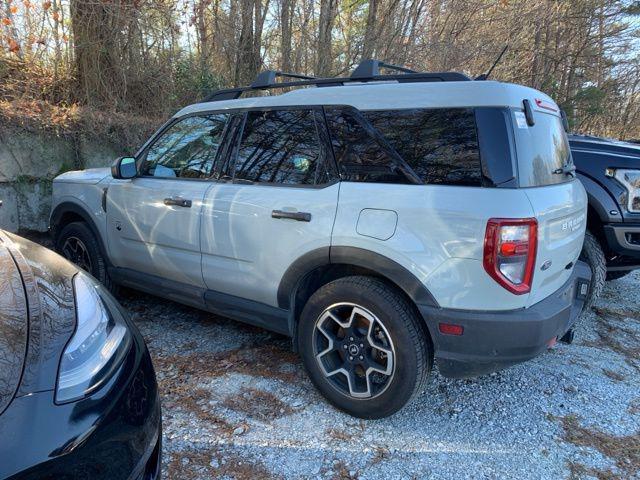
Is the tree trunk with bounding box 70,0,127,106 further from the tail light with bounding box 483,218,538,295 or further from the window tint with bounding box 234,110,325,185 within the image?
the tail light with bounding box 483,218,538,295

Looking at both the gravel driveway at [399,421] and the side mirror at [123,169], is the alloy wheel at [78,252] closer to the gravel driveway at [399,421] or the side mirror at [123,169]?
the side mirror at [123,169]

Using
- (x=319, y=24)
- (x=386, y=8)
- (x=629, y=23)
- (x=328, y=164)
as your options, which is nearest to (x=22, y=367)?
(x=328, y=164)

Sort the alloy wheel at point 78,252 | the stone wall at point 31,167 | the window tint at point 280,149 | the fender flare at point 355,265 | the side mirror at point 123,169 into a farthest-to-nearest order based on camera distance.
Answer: the stone wall at point 31,167, the alloy wheel at point 78,252, the side mirror at point 123,169, the window tint at point 280,149, the fender flare at point 355,265

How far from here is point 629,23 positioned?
1524cm

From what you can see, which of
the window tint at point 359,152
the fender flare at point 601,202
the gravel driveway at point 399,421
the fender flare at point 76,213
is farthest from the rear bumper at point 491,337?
the fender flare at point 76,213

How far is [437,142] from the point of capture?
2449 millimetres

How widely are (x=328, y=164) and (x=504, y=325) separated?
1313 mm

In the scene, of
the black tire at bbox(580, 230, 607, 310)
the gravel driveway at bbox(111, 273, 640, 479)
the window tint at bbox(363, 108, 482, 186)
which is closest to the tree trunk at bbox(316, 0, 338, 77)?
the black tire at bbox(580, 230, 607, 310)

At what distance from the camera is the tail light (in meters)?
2.21

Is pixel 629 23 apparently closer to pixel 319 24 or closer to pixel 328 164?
pixel 319 24

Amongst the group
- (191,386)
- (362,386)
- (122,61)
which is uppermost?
(122,61)

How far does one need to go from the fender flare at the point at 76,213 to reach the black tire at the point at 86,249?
5 cm

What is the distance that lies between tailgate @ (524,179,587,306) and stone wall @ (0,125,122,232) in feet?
19.6

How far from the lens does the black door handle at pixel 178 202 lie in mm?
3376
